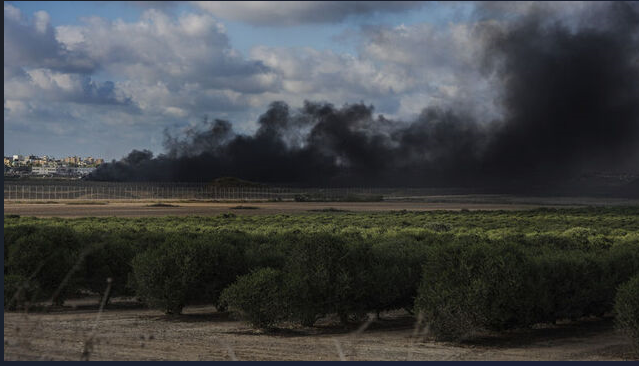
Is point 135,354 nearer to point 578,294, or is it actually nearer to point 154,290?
point 154,290

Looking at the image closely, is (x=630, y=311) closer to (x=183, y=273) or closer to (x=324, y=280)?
(x=324, y=280)

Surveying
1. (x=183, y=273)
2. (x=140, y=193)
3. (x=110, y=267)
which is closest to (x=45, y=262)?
(x=110, y=267)

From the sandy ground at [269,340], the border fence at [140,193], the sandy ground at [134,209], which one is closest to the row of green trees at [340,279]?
the sandy ground at [269,340]

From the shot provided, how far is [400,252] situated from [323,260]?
4.07 metres

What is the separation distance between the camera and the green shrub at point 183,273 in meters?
19.5

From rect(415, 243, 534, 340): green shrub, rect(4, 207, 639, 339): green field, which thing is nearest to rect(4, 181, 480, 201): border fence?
rect(4, 207, 639, 339): green field

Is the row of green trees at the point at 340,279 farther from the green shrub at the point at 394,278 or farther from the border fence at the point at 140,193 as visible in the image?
the border fence at the point at 140,193

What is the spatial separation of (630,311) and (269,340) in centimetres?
813

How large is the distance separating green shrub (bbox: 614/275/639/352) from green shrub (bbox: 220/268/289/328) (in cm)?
790

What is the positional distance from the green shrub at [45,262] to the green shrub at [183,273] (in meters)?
1.99

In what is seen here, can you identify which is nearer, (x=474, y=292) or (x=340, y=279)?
(x=474, y=292)

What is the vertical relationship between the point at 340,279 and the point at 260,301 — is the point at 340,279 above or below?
above

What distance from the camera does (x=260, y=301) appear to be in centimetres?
1777

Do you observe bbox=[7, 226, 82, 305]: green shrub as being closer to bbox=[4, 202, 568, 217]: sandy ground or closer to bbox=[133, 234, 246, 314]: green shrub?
bbox=[133, 234, 246, 314]: green shrub
